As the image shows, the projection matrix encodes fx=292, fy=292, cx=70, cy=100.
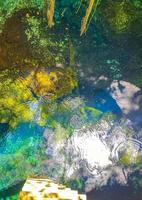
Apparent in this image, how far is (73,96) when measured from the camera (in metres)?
6.39

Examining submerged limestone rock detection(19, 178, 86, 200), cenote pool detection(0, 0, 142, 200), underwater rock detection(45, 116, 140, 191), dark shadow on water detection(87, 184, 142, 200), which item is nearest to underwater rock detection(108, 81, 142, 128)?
cenote pool detection(0, 0, 142, 200)

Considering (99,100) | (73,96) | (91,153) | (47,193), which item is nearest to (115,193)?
(91,153)

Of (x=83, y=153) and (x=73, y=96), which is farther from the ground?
(x=73, y=96)

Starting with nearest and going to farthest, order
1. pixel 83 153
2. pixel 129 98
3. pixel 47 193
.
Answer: pixel 47 193
pixel 83 153
pixel 129 98

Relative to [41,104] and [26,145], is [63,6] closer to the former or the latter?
[41,104]

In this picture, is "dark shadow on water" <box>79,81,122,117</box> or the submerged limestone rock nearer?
the submerged limestone rock

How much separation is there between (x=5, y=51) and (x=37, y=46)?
700mm

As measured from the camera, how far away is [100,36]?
6.43m

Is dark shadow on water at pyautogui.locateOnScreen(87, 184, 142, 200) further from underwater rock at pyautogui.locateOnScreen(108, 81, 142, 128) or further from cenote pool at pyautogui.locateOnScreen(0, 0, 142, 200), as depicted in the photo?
underwater rock at pyautogui.locateOnScreen(108, 81, 142, 128)

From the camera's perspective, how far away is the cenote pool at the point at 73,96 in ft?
19.6

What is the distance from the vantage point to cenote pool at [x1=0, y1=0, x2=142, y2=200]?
598cm

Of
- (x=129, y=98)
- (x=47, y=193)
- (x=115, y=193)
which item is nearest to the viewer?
(x=47, y=193)

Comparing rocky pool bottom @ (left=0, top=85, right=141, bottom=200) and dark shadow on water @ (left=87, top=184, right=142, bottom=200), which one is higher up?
rocky pool bottom @ (left=0, top=85, right=141, bottom=200)

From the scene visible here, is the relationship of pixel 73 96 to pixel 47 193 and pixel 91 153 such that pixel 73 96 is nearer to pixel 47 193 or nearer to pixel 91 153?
pixel 91 153
